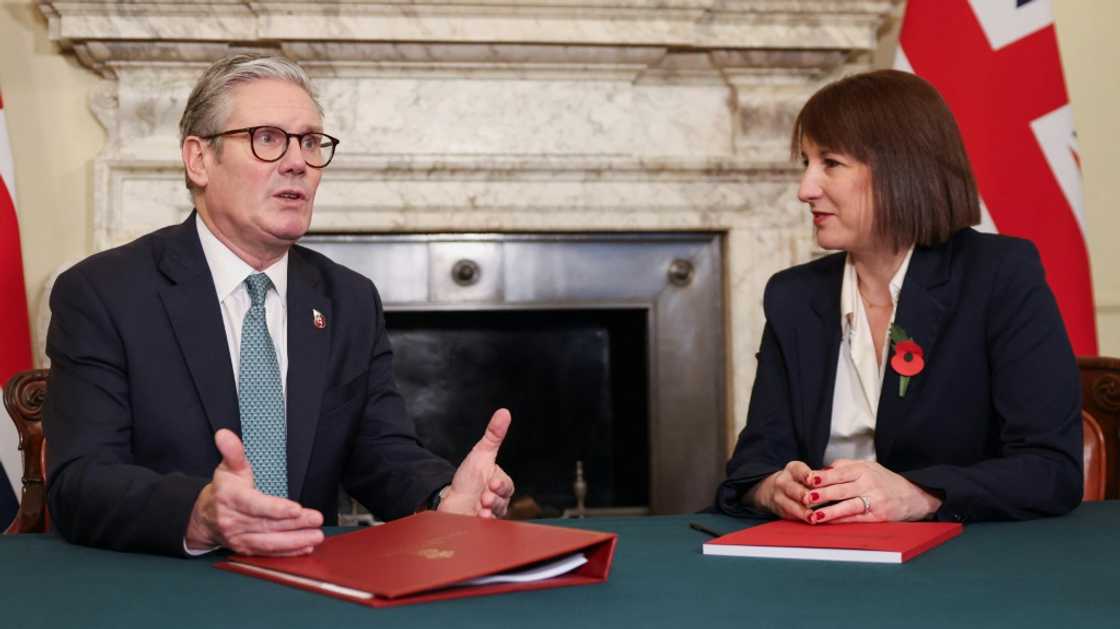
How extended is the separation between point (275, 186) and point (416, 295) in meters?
1.84

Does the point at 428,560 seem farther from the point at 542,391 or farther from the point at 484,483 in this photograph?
the point at 542,391

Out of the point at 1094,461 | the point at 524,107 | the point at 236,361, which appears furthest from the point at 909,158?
the point at 524,107

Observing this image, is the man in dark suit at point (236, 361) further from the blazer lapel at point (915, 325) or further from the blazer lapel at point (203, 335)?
the blazer lapel at point (915, 325)

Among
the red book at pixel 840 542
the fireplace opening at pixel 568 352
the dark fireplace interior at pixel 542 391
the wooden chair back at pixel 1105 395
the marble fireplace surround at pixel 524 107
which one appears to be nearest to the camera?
the red book at pixel 840 542

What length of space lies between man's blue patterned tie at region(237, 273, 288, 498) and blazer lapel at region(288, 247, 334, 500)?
16mm

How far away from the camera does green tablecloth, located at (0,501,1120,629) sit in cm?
107

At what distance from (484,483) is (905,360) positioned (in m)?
0.80

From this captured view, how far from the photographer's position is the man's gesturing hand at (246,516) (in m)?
1.34

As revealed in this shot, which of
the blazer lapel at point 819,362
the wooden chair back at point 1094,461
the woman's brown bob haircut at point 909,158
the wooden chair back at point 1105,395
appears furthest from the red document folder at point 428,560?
the wooden chair back at point 1105,395

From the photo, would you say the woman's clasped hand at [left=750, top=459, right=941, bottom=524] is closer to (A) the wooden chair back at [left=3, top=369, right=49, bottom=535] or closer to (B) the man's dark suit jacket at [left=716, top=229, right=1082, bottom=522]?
(B) the man's dark suit jacket at [left=716, top=229, right=1082, bottom=522]

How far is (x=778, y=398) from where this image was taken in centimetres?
221

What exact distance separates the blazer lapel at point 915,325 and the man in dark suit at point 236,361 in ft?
2.40

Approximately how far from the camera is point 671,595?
1188 millimetres

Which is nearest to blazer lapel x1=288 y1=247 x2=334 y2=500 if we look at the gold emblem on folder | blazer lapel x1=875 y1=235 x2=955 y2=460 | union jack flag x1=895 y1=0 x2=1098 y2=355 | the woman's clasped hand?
the gold emblem on folder
